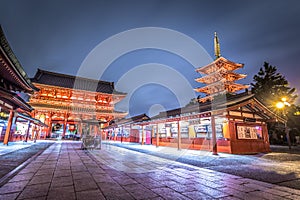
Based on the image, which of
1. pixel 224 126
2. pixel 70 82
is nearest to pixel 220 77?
pixel 224 126

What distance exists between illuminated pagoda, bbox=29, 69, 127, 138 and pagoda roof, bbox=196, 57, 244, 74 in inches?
565

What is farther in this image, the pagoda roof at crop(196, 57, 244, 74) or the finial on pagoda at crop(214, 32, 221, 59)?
the finial on pagoda at crop(214, 32, 221, 59)

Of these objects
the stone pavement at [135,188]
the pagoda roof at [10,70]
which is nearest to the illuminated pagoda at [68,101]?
the pagoda roof at [10,70]

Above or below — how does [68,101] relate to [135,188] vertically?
above

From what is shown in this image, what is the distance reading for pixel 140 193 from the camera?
2.91 metres

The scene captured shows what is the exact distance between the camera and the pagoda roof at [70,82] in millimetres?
24045

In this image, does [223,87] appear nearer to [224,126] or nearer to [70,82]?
[224,126]

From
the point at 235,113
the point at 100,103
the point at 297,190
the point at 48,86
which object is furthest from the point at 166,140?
the point at 48,86

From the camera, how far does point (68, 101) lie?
24578 millimetres

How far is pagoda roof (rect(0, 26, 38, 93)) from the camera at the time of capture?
15.3 ft

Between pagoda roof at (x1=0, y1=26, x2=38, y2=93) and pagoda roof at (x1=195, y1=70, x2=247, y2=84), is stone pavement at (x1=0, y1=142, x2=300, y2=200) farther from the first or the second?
pagoda roof at (x1=195, y1=70, x2=247, y2=84)

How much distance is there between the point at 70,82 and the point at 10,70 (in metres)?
22.9

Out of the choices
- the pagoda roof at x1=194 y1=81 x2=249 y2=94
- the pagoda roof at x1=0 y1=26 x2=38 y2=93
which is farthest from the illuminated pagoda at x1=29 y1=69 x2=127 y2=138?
the pagoda roof at x1=194 y1=81 x2=249 y2=94

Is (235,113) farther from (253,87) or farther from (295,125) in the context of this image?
(253,87)
